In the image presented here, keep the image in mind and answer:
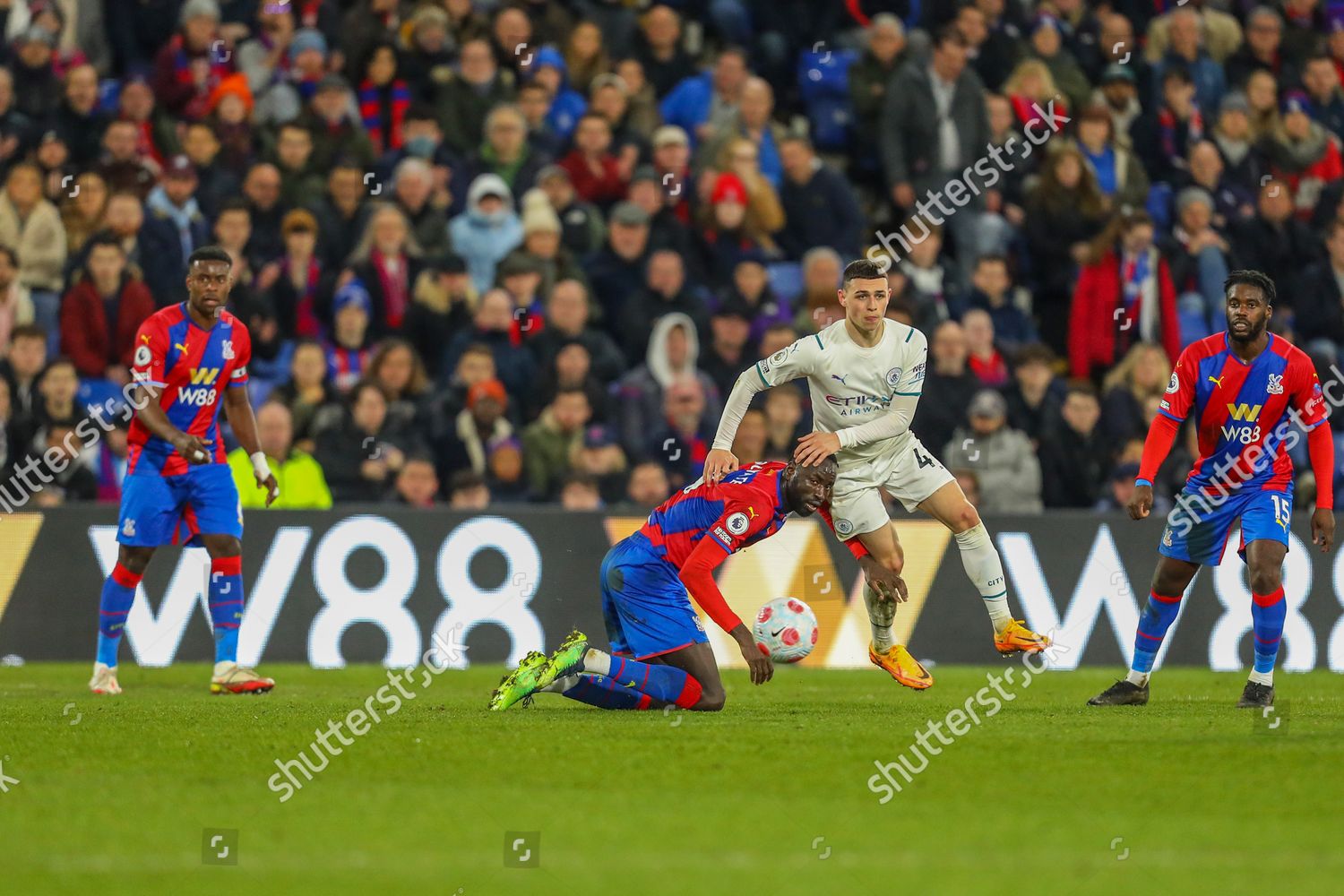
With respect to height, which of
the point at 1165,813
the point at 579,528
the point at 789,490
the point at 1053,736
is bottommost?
the point at 1165,813

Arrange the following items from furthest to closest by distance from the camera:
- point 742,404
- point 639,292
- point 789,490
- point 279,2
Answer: point 279,2 → point 639,292 → point 742,404 → point 789,490

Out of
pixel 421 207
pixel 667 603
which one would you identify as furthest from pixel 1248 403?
pixel 421 207

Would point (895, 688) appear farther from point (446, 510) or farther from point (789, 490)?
point (446, 510)

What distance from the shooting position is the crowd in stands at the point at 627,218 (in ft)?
51.2

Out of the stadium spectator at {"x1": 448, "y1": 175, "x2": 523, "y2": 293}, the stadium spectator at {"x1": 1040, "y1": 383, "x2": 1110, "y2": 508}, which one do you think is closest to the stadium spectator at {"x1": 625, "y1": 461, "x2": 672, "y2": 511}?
the stadium spectator at {"x1": 448, "y1": 175, "x2": 523, "y2": 293}

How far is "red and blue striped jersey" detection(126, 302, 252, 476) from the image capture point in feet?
37.1

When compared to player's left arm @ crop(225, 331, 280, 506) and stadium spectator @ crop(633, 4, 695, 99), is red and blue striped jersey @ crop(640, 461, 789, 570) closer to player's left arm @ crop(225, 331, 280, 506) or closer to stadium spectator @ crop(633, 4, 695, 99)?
player's left arm @ crop(225, 331, 280, 506)

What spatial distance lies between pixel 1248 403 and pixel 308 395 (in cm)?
791

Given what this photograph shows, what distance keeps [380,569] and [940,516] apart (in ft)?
16.4

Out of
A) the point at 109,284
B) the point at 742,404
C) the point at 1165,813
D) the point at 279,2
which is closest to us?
the point at 1165,813

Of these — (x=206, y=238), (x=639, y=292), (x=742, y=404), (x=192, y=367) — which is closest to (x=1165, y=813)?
(x=742, y=404)

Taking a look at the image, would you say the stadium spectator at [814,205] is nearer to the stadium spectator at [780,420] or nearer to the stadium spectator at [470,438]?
the stadium spectator at [780,420]

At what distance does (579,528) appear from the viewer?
1464cm

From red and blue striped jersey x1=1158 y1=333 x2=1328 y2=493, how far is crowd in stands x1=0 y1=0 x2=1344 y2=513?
5056 millimetres
